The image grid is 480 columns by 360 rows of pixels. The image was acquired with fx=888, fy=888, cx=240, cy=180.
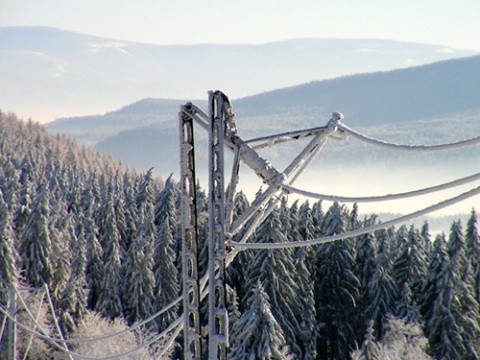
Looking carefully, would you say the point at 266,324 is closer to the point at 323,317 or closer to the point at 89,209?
the point at 323,317

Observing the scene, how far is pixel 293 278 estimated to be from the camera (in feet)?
206

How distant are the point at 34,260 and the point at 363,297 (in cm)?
2396

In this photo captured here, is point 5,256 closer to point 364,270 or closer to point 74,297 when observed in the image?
point 74,297

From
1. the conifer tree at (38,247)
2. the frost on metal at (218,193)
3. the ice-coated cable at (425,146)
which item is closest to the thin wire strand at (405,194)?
the ice-coated cable at (425,146)

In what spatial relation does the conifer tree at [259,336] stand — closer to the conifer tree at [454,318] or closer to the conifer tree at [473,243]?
the conifer tree at [454,318]

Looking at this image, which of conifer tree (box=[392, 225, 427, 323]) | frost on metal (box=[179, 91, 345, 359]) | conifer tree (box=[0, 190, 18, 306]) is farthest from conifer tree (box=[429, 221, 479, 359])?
frost on metal (box=[179, 91, 345, 359])

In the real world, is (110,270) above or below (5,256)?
below

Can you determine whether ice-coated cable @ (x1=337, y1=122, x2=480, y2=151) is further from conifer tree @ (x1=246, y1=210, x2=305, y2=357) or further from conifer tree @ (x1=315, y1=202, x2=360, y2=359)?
conifer tree @ (x1=315, y1=202, x2=360, y2=359)

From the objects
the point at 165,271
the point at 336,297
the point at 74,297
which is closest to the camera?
the point at 74,297

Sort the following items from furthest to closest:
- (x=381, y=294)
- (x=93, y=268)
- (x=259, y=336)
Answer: (x=93, y=268), (x=381, y=294), (x=259, y=336)

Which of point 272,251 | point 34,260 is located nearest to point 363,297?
point 272,251

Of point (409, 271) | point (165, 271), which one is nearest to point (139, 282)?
point (165, 271)

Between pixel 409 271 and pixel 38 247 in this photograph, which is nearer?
pixel 409 271

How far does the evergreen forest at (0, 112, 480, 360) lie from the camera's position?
5484 cm
